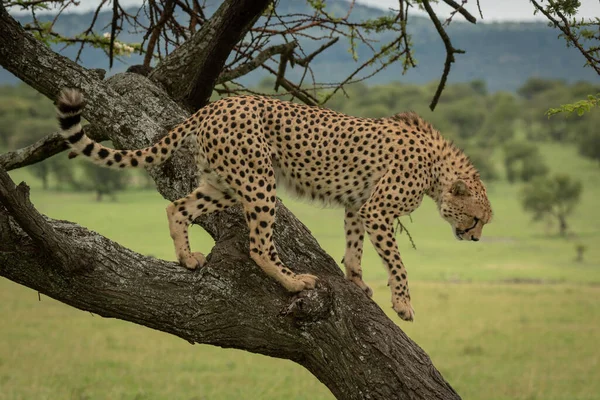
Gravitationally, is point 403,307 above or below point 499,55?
below

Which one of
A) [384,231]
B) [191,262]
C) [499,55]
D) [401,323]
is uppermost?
[499,55]

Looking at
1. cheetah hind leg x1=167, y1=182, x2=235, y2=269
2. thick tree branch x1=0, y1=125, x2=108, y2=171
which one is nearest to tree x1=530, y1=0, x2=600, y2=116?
cheetah hind leg x1=167, y1=182, x2=235, y2=269

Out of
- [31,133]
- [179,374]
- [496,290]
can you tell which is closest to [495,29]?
[31,133]

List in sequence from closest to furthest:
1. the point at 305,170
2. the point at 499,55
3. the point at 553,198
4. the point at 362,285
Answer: the point at 305,170, the point at 362,285, the point at 553,198, the point at 499,55

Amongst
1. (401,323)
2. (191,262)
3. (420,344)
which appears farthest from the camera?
(401,323)

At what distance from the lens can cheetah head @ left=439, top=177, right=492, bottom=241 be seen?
155 inches

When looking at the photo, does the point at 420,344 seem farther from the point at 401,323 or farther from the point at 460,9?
the point at 460,9

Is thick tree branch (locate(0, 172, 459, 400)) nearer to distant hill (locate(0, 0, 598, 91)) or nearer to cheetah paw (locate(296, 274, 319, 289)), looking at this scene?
cheetah paw (locate(296, 274, 319, 289))

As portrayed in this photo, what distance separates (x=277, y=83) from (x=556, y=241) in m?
32.9

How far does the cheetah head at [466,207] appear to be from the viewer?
155 inches

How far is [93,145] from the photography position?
10.8ft

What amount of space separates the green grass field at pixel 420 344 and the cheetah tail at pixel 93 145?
1.76 m

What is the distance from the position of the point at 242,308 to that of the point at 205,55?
64.2 inches

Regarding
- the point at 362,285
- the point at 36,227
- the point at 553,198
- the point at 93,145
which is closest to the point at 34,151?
the point at 93,145
